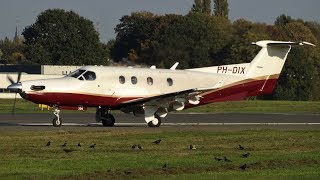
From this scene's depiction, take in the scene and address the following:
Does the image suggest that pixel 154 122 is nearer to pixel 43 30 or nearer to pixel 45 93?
pixel 45 93

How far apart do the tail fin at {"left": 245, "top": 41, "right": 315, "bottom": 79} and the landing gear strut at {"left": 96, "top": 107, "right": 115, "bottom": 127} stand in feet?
23.6

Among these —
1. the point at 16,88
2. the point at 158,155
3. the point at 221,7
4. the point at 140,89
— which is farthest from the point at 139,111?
the point at 221,7

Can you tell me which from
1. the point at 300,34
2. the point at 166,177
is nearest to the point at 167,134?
the point at 166,177

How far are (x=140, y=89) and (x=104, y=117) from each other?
7.13 feet

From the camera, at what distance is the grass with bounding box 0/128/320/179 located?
21859 mm

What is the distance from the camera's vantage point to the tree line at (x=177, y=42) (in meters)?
64.9

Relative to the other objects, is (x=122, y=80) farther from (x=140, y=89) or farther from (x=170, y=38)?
(x=170, y=38)

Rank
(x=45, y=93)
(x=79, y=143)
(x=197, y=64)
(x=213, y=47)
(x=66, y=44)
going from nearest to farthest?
1. (x=79, y=143)
2. (x=45, y=93)
3. (x=197, y=64)
4. (x=213, y=47)
5. (x=66, y=44)

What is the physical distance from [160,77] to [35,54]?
68752 mm

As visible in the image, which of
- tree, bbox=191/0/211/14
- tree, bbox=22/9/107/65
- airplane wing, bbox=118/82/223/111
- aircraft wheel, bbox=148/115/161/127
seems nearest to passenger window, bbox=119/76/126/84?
airplane wing, bbox=118/82/223/111

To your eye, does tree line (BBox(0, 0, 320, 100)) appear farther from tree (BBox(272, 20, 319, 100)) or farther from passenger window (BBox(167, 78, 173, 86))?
passenger window (BBox(167, 78, 173, 86))

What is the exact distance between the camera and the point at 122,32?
303 ft

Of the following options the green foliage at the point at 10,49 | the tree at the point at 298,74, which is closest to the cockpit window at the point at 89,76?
the tree at the point at 298,74

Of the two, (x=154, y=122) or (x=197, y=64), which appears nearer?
(x=154, y=122)
